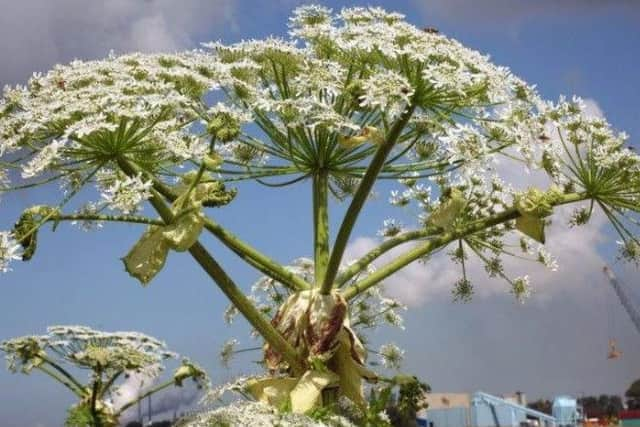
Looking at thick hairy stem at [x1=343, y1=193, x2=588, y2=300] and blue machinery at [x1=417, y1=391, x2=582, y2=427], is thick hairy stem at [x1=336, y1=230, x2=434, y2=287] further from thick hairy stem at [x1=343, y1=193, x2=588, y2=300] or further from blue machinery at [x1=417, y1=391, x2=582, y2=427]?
blue machinery at [x1=417, y1=391, x2=582, y2=427]

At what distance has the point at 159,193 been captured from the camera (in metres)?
6.69

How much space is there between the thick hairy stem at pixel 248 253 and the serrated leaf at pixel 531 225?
64.4 inches

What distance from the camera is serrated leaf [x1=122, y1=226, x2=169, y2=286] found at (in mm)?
6285

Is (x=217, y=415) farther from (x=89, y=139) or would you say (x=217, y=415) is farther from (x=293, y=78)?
(x=293, y=78)

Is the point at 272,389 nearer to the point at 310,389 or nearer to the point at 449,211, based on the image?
the point at 310,389

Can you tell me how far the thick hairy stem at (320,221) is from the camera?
7574mm

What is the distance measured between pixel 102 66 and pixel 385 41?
6.37 ft

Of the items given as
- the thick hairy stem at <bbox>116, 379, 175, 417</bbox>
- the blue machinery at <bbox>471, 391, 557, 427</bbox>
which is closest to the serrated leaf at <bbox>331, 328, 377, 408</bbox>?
the thick hairy stem at <bbox>116, 379, 175, 417</bbox>

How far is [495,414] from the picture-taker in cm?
3712

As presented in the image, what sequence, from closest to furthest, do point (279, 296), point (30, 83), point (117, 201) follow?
point (117, 201) → point (30, 83) → point (279, 296)

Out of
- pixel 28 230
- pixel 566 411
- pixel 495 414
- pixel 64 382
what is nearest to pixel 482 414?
pixel 495 414

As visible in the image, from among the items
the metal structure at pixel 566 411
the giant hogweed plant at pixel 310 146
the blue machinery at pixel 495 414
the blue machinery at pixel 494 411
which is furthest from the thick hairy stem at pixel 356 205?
the blue machinery at pixel 494 411

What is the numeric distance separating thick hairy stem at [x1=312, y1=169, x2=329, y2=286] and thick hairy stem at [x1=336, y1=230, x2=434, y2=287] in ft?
0.54

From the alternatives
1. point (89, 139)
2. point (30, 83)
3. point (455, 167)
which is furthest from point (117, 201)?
point (455, 167)
